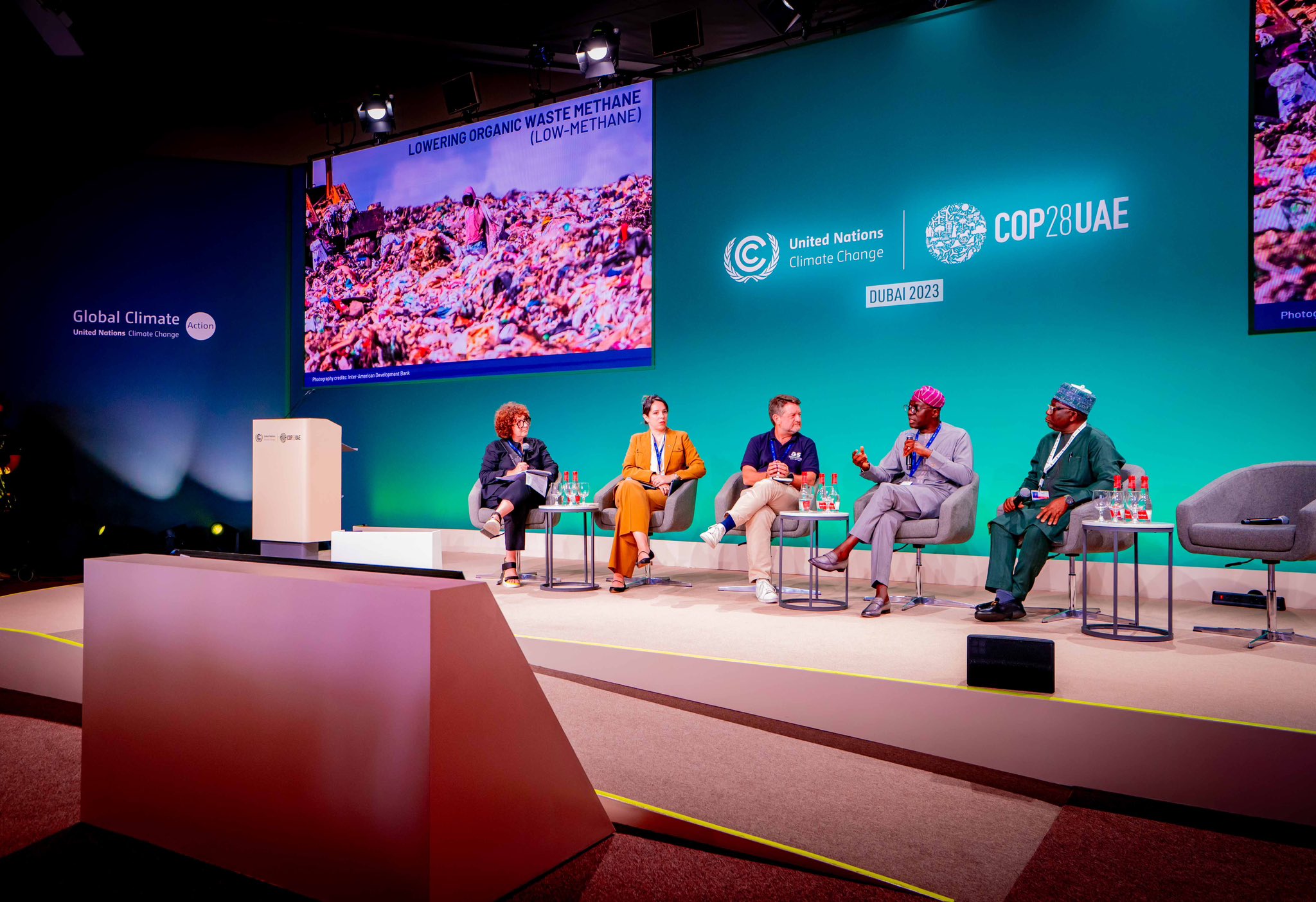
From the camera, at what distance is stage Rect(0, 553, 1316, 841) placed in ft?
8.00

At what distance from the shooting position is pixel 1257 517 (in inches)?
171

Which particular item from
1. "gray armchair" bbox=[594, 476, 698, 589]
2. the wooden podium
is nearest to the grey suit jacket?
"gray armchair" bbox=[594, 476, 698, 589]

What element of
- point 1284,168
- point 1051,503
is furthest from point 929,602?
point 1284,168

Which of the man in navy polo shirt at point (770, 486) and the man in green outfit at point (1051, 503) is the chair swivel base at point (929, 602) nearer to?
the man in green outfit at point (1051, 503)

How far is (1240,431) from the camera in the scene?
4926 mm

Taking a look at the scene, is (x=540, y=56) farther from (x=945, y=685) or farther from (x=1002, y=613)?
(x=945, y=685)

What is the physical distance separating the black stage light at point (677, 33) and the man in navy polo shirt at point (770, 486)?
2723 millimetres

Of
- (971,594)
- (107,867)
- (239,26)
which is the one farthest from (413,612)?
(239,26)

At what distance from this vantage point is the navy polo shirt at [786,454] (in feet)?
17.4

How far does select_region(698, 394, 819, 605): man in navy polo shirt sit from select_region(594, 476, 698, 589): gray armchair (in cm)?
39

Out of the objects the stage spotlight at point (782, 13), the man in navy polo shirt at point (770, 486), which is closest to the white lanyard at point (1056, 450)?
the man in navy polo shirt at point (770, 486)

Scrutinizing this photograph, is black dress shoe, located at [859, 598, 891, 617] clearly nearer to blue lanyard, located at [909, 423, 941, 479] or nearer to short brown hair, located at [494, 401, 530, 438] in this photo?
blue lanyard, located at [909, 423, 941, 479]

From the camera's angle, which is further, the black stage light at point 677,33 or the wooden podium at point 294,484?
the wooden podium at point 294,484

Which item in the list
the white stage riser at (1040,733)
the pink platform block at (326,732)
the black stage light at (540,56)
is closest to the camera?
the pink platform block at (326,732)
